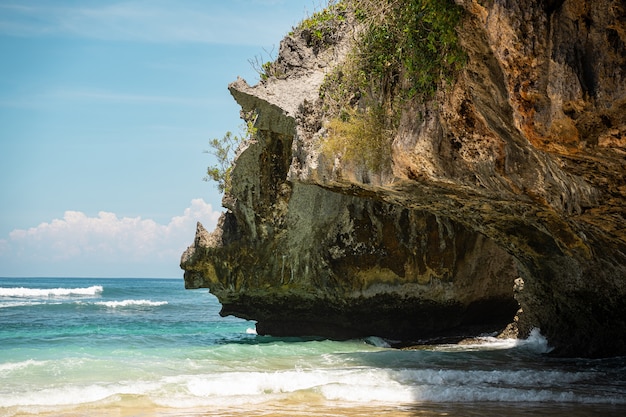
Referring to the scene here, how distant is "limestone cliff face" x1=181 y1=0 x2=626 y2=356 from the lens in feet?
18.3

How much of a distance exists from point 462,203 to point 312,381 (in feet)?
11.2

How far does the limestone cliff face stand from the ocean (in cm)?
122

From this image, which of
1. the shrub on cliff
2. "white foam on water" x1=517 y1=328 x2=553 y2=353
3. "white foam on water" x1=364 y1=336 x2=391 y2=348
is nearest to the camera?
the shrub on cliff

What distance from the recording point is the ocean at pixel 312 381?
8.16 m

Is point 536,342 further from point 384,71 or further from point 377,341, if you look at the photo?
point 384,71

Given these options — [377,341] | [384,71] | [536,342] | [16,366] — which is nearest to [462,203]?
[384,71]

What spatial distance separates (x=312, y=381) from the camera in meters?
9.73

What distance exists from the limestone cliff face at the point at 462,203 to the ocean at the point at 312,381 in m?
1.22

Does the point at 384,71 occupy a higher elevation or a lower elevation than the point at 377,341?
higher

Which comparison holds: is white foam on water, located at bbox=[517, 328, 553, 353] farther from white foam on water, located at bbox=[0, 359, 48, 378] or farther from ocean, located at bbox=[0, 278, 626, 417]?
white foam on water, located at bbox=[0, 359, 48, 378]

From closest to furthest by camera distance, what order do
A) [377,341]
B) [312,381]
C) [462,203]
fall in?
[312,381] → [462,203] → [377,341]

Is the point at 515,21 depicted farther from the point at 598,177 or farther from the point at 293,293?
the point at 293,293

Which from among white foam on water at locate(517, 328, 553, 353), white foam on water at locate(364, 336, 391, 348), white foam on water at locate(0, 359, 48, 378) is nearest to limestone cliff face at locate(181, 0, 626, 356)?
white foam on water at locate(517, 328, 553, 353)

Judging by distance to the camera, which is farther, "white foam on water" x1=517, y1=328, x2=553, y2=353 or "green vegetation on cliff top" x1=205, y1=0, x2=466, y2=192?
"white foam on water" x1=517, y1=328, x2=553, y2=353
